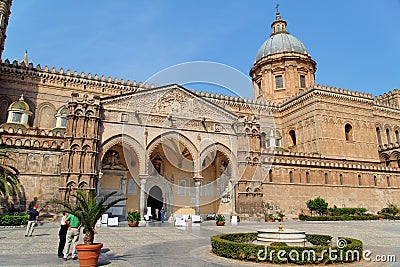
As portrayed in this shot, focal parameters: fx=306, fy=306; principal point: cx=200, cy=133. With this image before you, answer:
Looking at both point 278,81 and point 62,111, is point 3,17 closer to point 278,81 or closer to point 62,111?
point 62,111

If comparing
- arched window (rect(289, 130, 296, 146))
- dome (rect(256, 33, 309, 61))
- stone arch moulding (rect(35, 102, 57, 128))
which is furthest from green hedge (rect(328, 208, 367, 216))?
stone arch moulding (rect(35, 102, 57, 128))

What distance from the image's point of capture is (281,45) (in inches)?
1965

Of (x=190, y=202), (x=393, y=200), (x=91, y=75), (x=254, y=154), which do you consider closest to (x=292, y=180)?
(x=254, y=154)

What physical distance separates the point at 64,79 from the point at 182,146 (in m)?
16.5

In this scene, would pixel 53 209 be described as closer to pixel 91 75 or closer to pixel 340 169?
pixel 91 75

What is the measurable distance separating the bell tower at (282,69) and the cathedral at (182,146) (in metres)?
4.45

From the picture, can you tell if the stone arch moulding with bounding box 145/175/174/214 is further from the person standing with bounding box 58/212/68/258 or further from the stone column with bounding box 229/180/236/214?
the person standing with bounding box 58/212/68/258

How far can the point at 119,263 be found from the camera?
27.6 ft

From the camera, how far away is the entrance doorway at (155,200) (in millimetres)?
28469

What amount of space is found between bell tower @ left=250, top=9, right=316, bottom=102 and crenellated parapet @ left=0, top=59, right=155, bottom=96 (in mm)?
21056

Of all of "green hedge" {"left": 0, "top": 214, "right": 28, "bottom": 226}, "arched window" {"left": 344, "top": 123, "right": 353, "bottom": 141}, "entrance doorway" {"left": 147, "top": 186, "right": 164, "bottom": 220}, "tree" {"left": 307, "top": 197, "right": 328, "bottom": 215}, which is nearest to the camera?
"green hedge" {"left": 0, "top": 214, "right": 28, "bottom": 226}

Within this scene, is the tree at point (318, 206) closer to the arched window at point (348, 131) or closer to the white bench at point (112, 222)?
the arched window at point (348, 131)

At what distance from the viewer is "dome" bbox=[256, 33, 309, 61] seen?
49325mm

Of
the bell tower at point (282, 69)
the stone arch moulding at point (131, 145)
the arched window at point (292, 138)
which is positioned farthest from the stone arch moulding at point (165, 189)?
the bell tower at point (282, 69)
